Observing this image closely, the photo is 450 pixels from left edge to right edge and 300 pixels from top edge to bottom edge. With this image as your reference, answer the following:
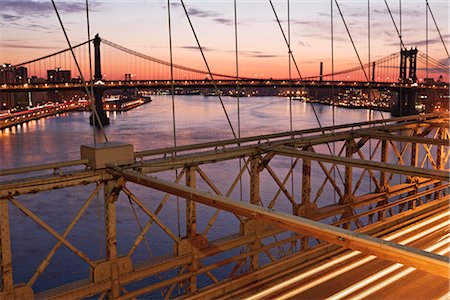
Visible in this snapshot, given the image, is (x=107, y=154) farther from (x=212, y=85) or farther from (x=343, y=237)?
(x=212, y=85)

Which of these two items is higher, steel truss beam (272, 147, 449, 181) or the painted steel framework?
steel truss beam (272, 147, 449, 181)

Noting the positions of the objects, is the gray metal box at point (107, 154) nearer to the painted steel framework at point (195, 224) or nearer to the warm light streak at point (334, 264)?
the painted steel framework at point (195, 224)

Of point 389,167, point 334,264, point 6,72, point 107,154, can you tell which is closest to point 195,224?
point 107,154

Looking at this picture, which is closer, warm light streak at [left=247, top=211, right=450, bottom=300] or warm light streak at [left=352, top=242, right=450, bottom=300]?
warm light streak at [left=247, top=211, right=450, bottom=300]

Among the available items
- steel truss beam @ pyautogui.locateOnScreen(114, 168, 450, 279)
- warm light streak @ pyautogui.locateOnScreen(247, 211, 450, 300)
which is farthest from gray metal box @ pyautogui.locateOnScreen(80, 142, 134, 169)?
→ warm light streak @ pyautogui.locateOnScreen(247, 211, 450, 300)

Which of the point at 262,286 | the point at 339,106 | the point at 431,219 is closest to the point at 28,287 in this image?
the point at 262,286

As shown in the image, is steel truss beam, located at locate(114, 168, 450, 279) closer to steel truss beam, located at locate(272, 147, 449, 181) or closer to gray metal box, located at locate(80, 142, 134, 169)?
gray metal box, located at locate(80, 142, 134, 169)

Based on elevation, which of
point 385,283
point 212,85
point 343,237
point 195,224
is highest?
point 212,85

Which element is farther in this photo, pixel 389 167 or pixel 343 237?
pixel 389 167

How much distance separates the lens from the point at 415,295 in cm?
830

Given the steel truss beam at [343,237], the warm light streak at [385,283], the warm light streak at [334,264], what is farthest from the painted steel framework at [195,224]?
the warm light streak at [385,283]

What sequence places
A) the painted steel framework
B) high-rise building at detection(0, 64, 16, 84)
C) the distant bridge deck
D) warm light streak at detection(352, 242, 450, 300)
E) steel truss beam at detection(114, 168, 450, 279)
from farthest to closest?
the distant bridge deck → high-rise building at detection(0, 64, 16, 84) → warm light streak at detection(352, 242, 450, 300) → the painted steel framework → steel truss beam at detection(114, 168, 450, 279)

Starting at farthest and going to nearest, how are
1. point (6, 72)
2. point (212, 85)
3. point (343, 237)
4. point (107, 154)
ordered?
point (6, 72), point (212, 85), point (107, 154), point (343, 237)

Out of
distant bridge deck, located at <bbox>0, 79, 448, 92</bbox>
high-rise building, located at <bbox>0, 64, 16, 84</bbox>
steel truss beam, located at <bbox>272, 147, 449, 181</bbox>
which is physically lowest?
steel truss beam, located at <bbox>272, 147, 449, 181</bbox>
